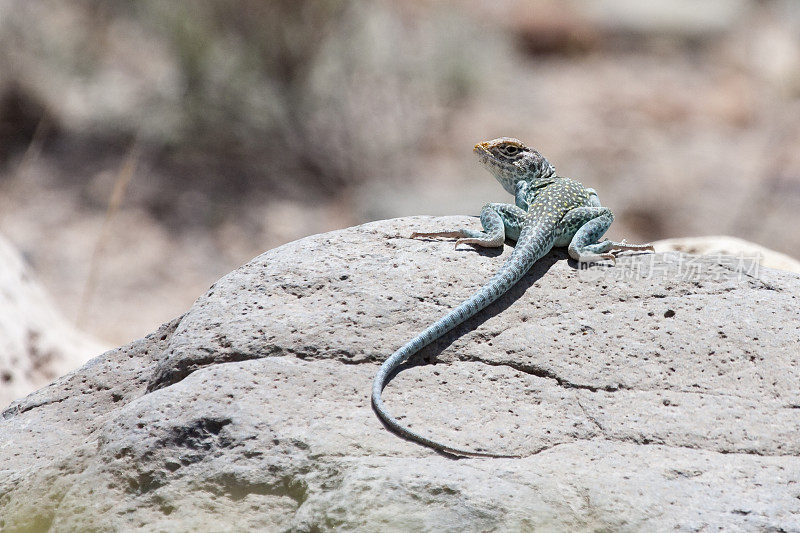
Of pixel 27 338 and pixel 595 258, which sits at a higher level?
pixel 595 258

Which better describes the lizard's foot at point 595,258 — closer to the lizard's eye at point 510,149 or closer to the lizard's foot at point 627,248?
the lizard's foot at point 627,248

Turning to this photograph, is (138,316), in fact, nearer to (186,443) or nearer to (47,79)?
(47,79)

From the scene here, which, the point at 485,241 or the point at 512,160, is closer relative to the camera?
the point at 485,241

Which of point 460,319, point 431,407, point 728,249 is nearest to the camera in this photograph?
point 431,407

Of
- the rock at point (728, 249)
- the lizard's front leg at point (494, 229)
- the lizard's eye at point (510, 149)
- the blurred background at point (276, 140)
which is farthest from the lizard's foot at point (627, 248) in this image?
the blurred background at point (276, 140)

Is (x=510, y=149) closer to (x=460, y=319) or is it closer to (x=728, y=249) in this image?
(x=460, y=319)

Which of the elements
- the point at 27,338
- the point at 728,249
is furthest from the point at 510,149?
the point at 27,338

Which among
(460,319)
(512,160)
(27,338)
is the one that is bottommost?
(460,319)
